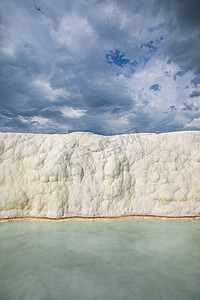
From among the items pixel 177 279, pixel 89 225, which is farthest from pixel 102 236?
pixel 177 279

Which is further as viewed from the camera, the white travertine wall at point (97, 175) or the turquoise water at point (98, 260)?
the white travertine wall at point (97, 175)

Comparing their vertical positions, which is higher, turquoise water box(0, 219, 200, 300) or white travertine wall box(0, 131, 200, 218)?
white travertine wall box(0, 131, 200, 218)

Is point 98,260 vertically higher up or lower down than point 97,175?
lower down

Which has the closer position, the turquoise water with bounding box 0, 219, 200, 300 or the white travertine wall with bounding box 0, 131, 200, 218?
the turquoise water with bounding box 0, 219, 200, 300

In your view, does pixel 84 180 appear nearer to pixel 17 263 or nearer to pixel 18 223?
pixel 18 223
